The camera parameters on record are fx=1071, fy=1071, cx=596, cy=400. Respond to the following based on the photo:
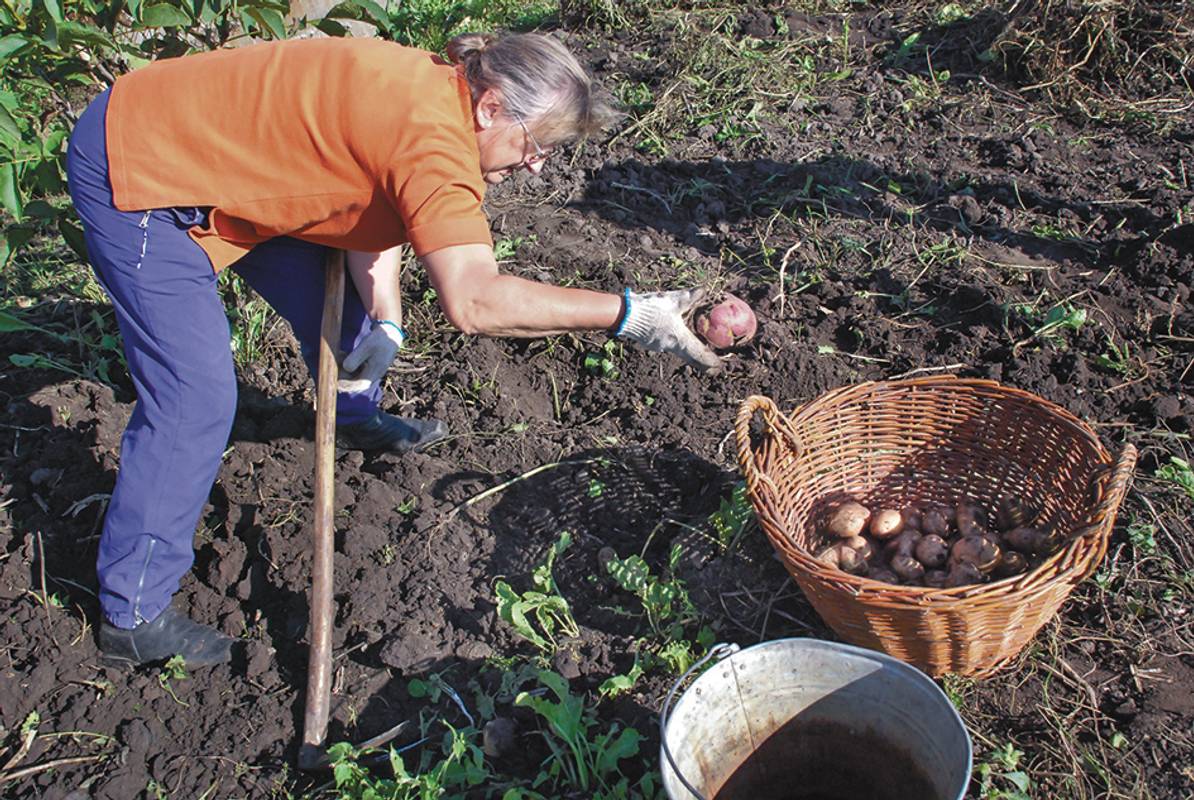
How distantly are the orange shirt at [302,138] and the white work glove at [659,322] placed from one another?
1.32 ft

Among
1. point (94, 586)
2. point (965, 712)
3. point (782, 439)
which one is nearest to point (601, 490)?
point (782, 439)

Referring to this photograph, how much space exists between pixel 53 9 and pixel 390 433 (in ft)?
5.32

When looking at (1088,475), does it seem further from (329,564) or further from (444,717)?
(329,564)

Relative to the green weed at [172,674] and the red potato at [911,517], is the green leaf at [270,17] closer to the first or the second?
the green weed at [172,674]

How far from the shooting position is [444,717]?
9.32ft

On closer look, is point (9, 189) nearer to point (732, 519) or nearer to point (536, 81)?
point (536, 81)

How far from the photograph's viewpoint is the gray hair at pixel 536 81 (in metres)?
2.54

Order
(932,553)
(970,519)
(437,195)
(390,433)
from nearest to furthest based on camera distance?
(437,195) → (932,553) → (970,519) → (390,433)

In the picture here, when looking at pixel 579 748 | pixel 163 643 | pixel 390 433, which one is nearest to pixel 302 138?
pixel 390 433

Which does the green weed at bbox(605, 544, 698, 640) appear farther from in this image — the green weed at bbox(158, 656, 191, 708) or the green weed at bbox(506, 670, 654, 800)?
the green weed at bbox(158, 656, 191, 708)

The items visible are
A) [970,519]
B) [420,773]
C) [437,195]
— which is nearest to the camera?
[437,195]

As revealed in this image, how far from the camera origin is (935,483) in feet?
A: 10.7

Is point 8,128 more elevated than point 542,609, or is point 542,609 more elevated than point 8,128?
point 8,128

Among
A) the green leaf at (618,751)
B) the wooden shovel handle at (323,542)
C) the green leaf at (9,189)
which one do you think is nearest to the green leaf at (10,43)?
the green leaf at (9,189)
